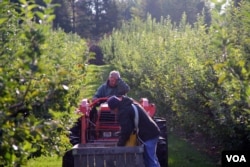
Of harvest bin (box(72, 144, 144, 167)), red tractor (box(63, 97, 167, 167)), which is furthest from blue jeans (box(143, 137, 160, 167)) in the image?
harvest bin (box(72, 144, 144, 167))

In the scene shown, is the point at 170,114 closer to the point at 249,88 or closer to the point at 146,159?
the point at 146,159

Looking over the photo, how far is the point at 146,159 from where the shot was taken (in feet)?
22.6

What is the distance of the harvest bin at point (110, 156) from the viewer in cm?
588

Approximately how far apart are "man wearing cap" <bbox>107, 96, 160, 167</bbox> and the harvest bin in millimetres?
567

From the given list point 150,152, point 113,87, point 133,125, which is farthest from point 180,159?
point 133,125

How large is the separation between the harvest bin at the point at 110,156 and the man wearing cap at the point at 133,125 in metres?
0.57

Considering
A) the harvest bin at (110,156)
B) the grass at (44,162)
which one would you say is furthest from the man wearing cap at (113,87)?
the harvest bin at (110,156)

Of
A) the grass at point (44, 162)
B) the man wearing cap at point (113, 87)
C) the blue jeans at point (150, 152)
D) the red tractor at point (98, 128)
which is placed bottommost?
the grass at point (44, 162)

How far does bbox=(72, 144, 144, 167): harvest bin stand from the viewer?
5.88 metres

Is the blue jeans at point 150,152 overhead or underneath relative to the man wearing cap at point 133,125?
underneath

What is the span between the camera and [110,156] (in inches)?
231

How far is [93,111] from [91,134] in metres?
0.42

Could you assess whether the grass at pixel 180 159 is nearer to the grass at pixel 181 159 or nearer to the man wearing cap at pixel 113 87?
the grass at pixel 181 159

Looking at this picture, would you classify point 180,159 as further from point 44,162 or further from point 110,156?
point 110,156
